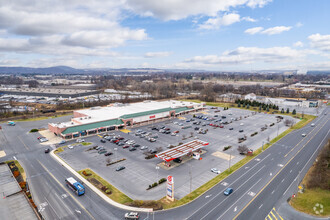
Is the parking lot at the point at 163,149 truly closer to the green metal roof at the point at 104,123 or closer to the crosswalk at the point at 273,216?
the green metal roof at the point at 104,123

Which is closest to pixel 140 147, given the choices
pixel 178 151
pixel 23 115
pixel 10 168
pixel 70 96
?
pixel 178 151

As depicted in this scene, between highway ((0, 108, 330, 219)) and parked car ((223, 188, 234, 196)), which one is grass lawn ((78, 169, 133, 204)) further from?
parked car ((223, 188, 234, 196))

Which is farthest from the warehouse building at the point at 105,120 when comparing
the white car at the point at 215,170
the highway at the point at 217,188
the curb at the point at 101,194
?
the white car at the point at 215,170

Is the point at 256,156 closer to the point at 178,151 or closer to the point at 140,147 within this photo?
the point at 178,151

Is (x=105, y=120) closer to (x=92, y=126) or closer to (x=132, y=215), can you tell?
(x=92, y=126)

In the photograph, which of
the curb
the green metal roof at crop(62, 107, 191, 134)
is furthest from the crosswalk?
the green metal roof at crop(62, 107, 191, 134)

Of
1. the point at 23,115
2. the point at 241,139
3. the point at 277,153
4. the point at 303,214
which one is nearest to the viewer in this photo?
the point at 303,214

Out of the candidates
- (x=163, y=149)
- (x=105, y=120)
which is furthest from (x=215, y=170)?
(x=105, y=120)
